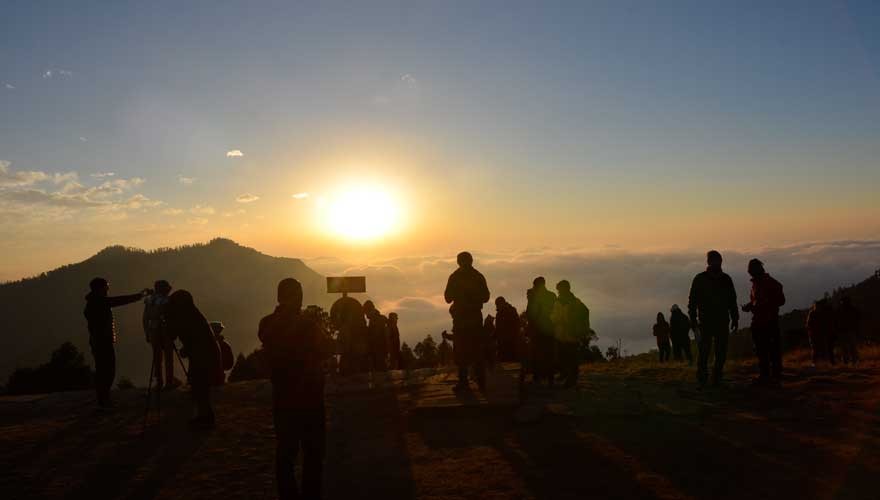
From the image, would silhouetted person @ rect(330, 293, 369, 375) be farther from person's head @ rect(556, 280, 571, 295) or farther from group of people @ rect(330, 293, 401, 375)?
person's head @ rect(556, 280, 571, 295)

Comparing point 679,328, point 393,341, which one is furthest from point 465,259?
point 679,328

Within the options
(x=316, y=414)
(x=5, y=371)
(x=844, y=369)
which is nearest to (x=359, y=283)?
(x=316, y=414)

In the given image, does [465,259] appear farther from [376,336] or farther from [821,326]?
[821,326]

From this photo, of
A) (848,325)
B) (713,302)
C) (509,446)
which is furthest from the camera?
(848,325)

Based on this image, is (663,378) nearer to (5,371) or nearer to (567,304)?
(567,304)

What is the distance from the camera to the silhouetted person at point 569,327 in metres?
11.8

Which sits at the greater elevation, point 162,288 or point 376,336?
point 162,288

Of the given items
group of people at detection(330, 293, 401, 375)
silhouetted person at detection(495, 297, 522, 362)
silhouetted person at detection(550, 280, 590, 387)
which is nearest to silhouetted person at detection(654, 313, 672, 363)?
silhouetted person at detection(495, 297, 522, 362)

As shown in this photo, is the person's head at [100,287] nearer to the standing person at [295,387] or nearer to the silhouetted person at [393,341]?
the standing person at [295,387]

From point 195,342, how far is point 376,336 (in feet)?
31.6

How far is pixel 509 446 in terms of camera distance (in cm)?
766

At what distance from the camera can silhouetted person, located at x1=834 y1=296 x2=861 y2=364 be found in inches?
682

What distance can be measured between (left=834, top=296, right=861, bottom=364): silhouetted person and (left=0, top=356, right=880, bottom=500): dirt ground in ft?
19.2

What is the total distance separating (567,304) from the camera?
11.9 meters
